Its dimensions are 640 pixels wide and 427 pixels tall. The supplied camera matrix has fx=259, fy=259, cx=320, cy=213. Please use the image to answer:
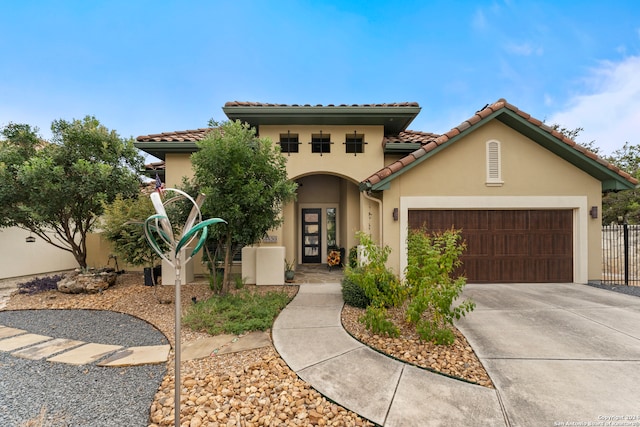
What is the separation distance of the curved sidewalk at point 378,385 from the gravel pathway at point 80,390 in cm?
180

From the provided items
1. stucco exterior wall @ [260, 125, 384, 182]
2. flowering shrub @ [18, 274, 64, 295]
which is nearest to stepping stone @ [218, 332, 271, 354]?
stucco exterior wall @ [260, 125, 384, 182]

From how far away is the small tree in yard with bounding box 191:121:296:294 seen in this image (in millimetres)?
5652

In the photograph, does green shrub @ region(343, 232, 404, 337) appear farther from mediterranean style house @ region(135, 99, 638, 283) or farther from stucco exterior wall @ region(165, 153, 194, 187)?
stucco exterior wall @ region(165, 153, 194, 187)

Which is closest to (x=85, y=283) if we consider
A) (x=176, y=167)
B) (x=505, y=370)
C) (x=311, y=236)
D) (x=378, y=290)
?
(x=176, y=167)

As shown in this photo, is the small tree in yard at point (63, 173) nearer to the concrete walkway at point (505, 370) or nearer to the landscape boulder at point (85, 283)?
the landscape boulder at point (85, 283)

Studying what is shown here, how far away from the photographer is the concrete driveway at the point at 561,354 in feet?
8.91

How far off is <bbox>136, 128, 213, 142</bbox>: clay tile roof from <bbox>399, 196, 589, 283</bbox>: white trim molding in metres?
7.14

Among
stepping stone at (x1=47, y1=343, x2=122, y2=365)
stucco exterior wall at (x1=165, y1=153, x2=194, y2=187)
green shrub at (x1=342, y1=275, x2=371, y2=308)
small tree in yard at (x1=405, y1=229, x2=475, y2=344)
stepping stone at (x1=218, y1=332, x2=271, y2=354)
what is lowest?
stepping stone at (x1=47, y1=343, x2=122, y2=365)

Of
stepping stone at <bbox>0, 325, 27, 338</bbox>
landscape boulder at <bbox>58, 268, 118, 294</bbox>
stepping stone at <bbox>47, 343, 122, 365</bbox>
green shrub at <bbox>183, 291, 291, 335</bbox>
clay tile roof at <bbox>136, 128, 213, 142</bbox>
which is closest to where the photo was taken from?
stepping stone at <bbox>47, 343, 122, 365</bbox>

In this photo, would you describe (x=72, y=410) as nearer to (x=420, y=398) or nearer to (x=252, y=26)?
(x=420, y=398)

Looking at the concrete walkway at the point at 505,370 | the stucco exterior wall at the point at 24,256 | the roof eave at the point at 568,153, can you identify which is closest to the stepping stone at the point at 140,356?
the concrete walkway at the point at 505,370

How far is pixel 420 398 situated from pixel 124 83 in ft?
61.0

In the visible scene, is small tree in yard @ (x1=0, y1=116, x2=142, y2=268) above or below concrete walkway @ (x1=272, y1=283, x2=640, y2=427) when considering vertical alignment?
above

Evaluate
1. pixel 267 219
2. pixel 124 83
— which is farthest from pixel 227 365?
pixel 124 83
